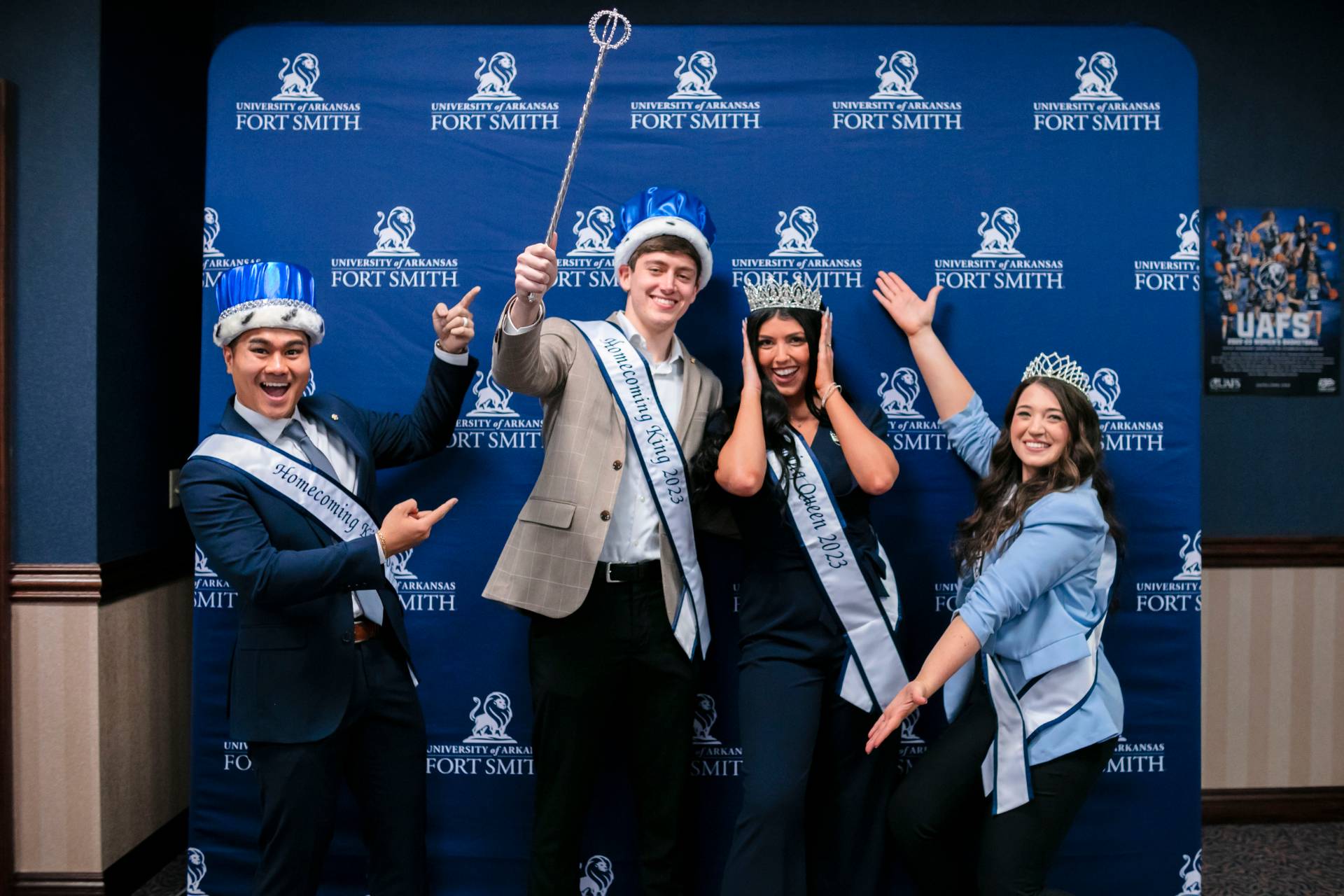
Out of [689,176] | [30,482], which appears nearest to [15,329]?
[30,482]

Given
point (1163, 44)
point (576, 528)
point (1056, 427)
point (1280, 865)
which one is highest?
point (1163, 44)

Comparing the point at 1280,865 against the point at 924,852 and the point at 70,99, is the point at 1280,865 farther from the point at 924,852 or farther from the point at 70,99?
the point at 70,99

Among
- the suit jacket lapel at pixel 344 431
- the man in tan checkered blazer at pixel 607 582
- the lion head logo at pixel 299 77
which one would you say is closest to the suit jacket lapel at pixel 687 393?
the man in tan checkered blazer at pixel 607 582

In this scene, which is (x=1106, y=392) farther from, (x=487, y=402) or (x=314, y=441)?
(x=314, y=441)

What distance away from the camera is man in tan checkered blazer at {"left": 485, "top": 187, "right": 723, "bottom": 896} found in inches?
79.0

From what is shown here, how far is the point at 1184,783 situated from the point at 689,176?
6.76 feet

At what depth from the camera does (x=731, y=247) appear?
244 cm

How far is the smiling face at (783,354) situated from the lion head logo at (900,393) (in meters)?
0.44

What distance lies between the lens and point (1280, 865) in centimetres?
268

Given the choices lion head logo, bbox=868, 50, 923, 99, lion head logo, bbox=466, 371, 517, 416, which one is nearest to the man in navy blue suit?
lion head logo, bbox=466, 371, 517, 416

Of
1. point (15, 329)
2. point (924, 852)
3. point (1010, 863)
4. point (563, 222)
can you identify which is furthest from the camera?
point (563, 222)

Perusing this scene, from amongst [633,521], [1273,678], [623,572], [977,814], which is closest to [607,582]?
[623,572]

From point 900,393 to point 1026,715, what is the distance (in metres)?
0.90

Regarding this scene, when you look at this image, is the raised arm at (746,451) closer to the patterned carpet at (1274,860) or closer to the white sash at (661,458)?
the white sash at (661,458)
